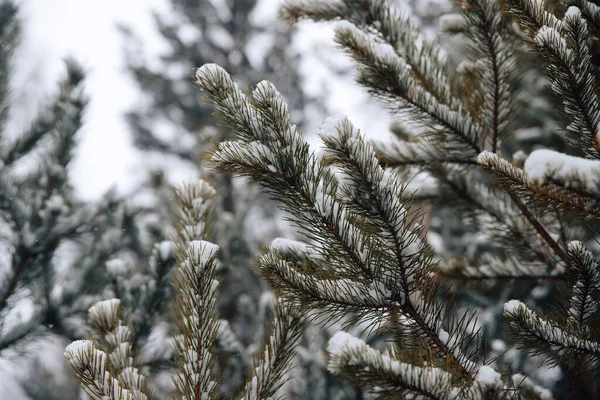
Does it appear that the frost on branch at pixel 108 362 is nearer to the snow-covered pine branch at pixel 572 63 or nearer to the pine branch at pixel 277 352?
the pine branch at pixel 277 352

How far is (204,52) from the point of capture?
26.7 feet

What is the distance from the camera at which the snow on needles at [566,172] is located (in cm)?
71

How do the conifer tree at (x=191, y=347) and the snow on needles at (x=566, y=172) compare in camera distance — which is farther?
the conifer tree at (x=191, y=347)

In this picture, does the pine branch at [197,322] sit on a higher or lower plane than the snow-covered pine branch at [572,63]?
lower

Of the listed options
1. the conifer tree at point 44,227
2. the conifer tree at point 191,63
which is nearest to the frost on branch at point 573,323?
the conifer tree at point 44,227

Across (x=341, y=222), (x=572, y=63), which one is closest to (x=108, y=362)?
(x=341, y=222)

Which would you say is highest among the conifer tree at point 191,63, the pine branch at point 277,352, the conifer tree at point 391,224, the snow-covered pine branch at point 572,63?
the conifer tree at point 191,63

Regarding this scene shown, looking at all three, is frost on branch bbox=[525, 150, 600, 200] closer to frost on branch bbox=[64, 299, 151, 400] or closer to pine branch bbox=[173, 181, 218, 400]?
pine branch bbox=[173, 181, 218, 400]

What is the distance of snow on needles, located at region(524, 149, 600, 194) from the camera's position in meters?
0.71

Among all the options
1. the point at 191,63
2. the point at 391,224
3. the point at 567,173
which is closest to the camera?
the point at 567,173

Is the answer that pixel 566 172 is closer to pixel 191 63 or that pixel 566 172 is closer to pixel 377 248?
pixel 377 248

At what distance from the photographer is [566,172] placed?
0.71 metres

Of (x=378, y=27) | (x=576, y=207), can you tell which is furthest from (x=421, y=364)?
(x=378, y=27)

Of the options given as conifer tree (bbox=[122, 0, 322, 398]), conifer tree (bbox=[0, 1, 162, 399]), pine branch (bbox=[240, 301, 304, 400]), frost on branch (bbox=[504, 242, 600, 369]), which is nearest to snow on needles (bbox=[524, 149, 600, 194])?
frost on branch (bbox=[504, 242, 600, 369])
